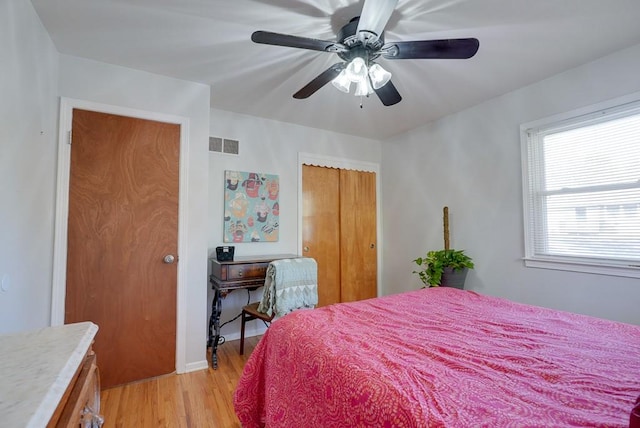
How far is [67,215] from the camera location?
210cm

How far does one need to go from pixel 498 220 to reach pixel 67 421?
10.5ft

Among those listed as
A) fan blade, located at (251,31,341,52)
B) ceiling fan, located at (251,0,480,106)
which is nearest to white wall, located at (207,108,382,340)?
ceiling fan, located at (251,0,480,106)

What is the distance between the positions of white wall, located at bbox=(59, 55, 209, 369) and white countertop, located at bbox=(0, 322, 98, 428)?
1557mm

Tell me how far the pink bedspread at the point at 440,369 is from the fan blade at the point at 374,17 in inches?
58.3

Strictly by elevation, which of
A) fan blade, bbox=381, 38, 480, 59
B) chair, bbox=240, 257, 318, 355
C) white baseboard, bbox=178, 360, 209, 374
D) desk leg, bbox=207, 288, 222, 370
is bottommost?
white baseboard, bbox=178, 360, 209, 374

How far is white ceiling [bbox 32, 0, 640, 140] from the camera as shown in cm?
167

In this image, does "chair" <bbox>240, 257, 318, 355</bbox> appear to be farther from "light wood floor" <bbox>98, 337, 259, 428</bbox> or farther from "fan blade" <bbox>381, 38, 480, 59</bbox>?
"fan blade" <bbox>381, 38, 480, 59</bbox>

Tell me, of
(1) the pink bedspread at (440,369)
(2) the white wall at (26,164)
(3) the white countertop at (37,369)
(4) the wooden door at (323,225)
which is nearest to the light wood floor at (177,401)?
(1) the pink bedspread at (440,369)

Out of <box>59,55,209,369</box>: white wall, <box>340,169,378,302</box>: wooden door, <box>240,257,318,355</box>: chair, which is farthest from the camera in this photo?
<box>340,169,378,302</box>: wooden door

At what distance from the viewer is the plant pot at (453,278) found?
2.90m

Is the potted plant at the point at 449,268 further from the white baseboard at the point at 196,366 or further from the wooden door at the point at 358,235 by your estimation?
the white baseboard at the point at 196,366

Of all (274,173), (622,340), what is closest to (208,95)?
(274,173)

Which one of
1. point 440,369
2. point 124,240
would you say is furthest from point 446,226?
point 124,240

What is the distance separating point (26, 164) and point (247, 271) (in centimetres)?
164
